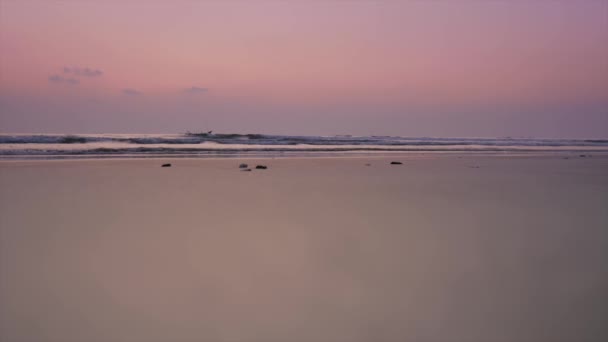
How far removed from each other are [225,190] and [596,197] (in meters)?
4.89

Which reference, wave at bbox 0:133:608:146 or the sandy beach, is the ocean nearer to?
wave at bbox 0:133:608:146

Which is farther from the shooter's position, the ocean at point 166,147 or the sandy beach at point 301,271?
the ocean at point 166,147

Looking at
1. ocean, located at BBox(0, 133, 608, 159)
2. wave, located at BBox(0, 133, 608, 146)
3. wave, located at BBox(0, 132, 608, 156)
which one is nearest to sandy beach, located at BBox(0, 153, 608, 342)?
ocean, located at BBox(0, 133, 608, 159)

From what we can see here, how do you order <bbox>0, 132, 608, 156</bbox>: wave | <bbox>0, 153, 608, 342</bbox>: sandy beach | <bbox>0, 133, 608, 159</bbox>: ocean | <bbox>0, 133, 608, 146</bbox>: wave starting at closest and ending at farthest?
<bbox>0, 153, 608, 342</bbox>: sandy beach < <bbox>0, 133, 608, 159</bbox>: ocean < <bbox>0, 132, 608, 156</bbox>: wave < <bbox>0, 133, 608, 146</bbox>: wave

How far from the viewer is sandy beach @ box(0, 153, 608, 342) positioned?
1789 mm

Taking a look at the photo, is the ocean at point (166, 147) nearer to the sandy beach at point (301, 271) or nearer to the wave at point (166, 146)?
the wave at point (166, 146)

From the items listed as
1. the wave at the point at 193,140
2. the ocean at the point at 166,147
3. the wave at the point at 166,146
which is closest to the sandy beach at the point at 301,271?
the ocean at the point at 166,147

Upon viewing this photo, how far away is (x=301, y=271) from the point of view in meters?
2.39

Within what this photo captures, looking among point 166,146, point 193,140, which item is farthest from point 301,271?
point 193,140

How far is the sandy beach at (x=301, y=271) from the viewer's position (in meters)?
1.79

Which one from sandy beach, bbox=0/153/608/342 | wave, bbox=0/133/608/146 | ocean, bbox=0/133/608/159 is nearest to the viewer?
sandy beach, bbox=0/153/608/342

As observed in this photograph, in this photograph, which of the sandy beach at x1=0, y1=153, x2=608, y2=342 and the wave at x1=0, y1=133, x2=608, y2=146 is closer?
the sandy beach at x1=0, y1=153, x2=608, y2=342

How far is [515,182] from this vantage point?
6.99 meters

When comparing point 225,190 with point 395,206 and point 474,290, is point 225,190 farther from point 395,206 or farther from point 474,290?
point 474,290
